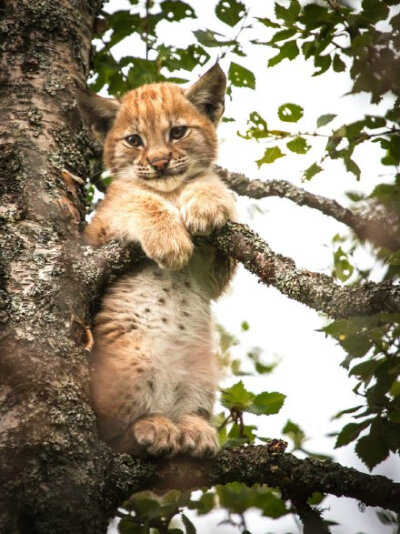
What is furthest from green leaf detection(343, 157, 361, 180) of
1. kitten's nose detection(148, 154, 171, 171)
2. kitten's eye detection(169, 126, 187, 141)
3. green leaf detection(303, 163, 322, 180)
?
kitten's eye detection(169, 126, 187, 141)

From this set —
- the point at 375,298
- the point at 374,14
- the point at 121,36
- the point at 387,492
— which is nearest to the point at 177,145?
the point at 121,36

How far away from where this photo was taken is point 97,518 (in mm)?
2793

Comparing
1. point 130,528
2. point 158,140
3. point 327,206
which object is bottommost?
point 130,528

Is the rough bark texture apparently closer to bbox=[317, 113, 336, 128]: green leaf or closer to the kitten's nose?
the kitten's nose

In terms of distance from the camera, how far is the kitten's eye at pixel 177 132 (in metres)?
5.05

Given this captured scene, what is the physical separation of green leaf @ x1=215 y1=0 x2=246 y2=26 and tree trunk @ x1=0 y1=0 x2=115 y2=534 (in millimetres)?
935

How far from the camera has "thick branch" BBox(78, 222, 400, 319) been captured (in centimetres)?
288

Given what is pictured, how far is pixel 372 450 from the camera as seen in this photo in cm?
335

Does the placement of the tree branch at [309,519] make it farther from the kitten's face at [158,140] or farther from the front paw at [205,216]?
the kitten's face at [158,140]

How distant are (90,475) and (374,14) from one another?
2.56m

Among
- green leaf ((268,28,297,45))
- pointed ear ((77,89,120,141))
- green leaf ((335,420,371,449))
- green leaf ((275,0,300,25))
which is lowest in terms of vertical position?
green leaf ((335,420,371,449))

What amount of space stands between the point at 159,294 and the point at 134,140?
143cm

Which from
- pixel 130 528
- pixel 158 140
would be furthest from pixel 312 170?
pixel 130 528

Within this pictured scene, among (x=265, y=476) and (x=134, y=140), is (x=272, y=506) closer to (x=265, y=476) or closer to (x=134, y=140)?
(x=265, y=476)
